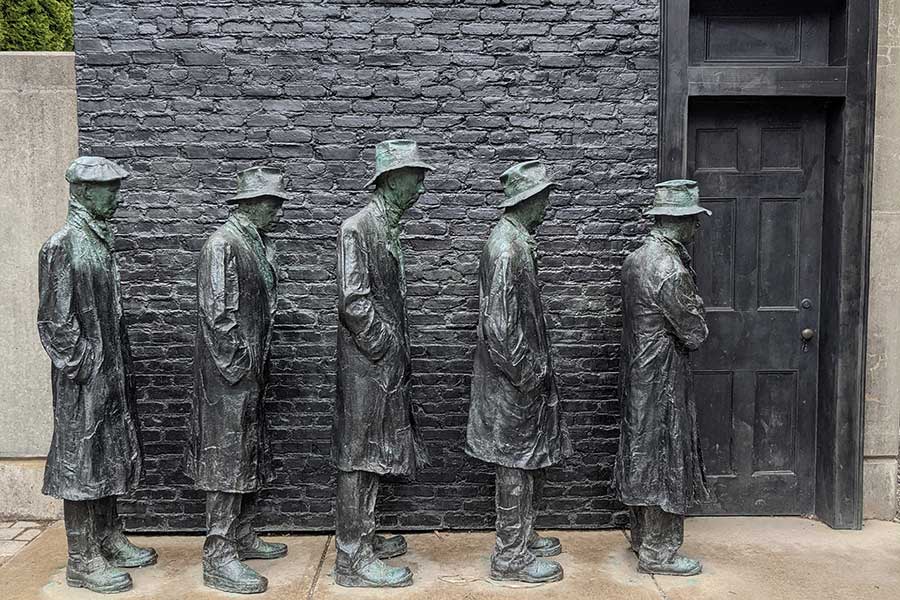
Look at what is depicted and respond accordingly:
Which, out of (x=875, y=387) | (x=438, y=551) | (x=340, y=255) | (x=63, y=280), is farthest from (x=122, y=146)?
(x=875, y=387)

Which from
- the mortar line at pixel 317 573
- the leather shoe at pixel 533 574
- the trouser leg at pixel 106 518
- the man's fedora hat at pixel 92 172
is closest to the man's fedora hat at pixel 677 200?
the leather shoe at pixel 533 574

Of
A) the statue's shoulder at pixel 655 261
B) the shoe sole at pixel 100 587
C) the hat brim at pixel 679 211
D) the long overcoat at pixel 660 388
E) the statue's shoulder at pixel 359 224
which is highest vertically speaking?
the hat brim at pixel 679 211

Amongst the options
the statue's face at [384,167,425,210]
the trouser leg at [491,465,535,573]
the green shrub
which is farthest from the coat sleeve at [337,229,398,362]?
the green shrub

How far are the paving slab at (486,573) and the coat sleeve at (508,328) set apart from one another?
119 cm

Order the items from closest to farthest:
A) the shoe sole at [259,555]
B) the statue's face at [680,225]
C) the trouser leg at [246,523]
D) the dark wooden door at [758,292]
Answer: the statue's face at [680,225] → the trouser leg at [246,523] → the shoe sole at [259,555] → the dark wooden door at [758,292]

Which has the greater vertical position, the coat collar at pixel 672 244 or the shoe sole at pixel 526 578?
the coat collar at pixel 672 244

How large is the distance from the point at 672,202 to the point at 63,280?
11.3 feet

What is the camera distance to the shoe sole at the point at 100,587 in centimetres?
491

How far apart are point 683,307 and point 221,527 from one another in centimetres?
291

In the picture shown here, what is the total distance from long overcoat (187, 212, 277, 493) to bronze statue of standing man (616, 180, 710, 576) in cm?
215

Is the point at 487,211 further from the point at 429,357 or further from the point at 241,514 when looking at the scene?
the point at 241,514

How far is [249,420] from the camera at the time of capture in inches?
194

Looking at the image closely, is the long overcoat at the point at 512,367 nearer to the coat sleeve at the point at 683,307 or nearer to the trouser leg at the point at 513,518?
the trouser leg at the point at 513,518

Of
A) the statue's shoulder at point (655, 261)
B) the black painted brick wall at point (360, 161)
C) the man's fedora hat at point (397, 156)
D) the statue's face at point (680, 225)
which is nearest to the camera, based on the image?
the man's fedora hat at point (397, 156)
